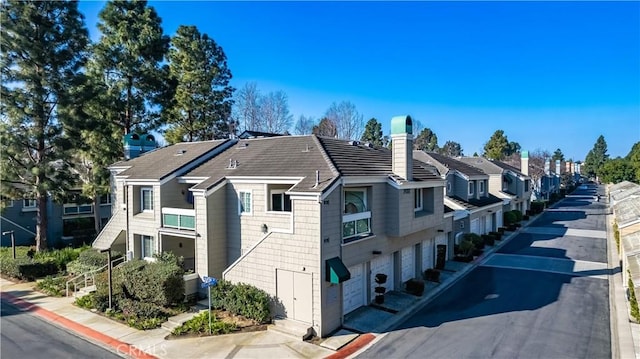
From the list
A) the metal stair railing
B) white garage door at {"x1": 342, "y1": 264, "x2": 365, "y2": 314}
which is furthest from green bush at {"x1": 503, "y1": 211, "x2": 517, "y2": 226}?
the metal stair railing

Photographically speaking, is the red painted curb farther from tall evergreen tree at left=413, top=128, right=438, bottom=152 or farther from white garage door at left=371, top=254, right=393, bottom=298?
tall evergreen tree at left=413, top=128, right=438, bottom=152

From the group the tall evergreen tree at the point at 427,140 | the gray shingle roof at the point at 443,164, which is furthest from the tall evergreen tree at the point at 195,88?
the tall evergreen tree at the point at 427,140

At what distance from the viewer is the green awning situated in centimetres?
1346

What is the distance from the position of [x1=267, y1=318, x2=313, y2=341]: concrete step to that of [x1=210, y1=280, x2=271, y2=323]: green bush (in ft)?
1.86

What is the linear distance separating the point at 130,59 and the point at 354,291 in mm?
27985

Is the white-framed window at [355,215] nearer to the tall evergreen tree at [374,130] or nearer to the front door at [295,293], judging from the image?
the front door at [295,293]

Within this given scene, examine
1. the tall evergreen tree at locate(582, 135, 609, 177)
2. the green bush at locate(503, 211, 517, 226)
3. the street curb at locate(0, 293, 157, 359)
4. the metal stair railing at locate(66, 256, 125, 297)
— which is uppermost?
the tall evergreen tree at locate(582, 135, 609, 177)

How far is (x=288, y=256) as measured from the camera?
47.7 ft

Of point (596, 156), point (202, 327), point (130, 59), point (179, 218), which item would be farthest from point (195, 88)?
point (596, 156)

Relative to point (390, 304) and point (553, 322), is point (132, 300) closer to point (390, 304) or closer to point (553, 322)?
point (390, 304)

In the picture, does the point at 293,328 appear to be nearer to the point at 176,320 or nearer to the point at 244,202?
the point at 176,320

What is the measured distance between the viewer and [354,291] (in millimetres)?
16125

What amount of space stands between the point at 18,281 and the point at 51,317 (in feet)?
26.7

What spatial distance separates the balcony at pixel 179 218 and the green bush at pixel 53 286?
20.7 feet
